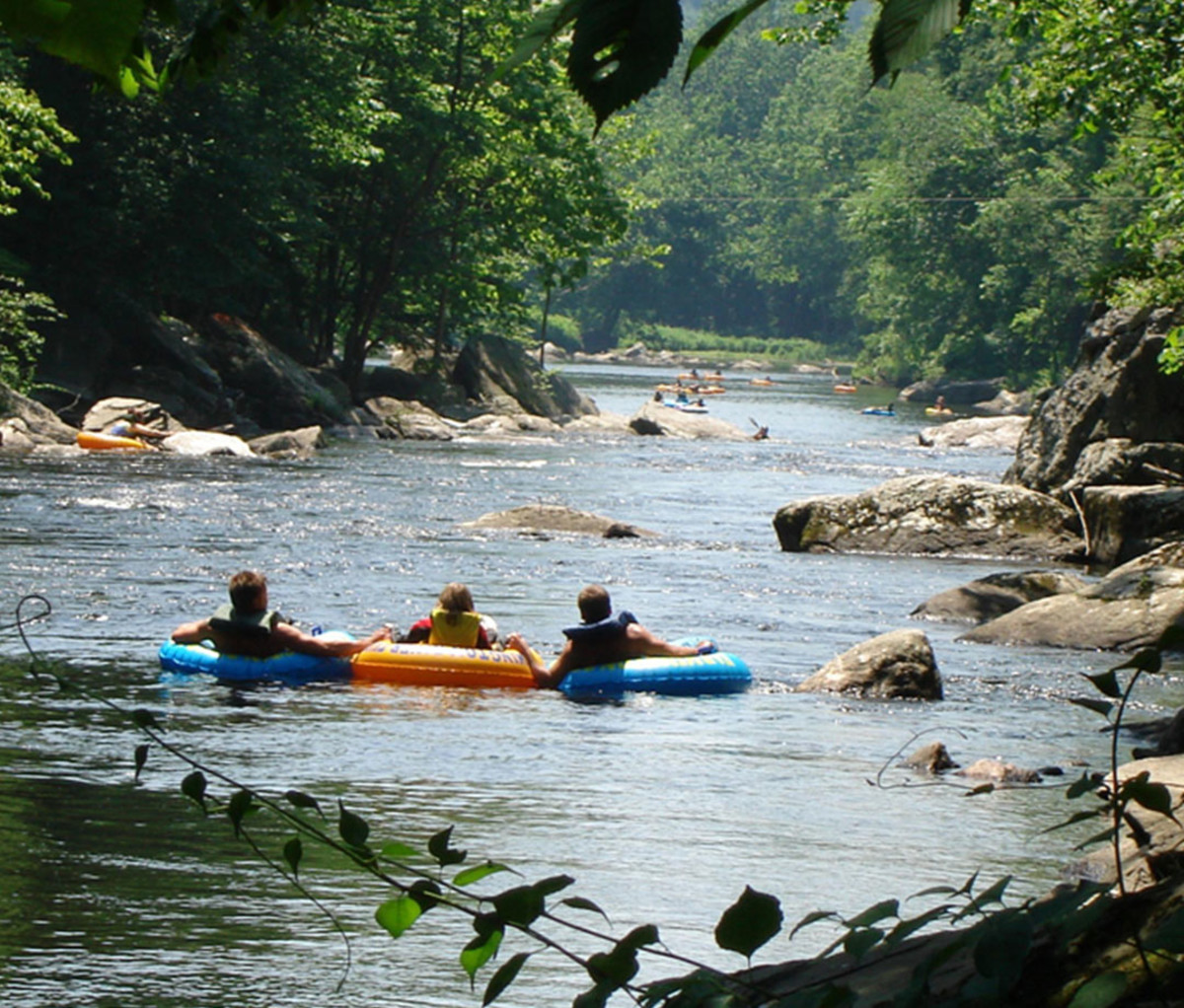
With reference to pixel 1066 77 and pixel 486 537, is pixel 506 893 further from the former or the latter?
pixel 486 537

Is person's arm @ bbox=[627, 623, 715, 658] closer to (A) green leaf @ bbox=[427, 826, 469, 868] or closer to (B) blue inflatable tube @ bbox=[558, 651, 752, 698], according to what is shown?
(B) blue inflatable tube @ bbox=[558, 651, 752, 698]

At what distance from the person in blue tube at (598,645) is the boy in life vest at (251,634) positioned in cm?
121

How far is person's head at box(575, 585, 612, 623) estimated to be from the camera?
11.9 meters

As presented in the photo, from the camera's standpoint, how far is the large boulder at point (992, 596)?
48.2 ft

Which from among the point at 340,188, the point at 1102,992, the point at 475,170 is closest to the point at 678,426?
the point at 475,170

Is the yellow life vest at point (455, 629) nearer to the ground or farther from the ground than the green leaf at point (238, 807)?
nearer to the ground

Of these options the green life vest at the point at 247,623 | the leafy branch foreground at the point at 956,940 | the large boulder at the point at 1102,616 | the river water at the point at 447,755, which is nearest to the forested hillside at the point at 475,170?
the leafy branch foreground at the point at 956,940

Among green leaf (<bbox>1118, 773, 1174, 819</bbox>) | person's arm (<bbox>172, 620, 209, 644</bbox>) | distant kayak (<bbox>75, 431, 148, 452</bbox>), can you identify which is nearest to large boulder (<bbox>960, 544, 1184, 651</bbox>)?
person's arm (<bbox>172, 620, 209, 644</bbox>)

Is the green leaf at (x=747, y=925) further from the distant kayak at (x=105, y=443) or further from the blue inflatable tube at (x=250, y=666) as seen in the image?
the distant kayak at (x=105, y=443)

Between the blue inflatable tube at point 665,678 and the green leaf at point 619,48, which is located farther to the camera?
the blue inflatable tube at point 665,678

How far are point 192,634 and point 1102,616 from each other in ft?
22.0

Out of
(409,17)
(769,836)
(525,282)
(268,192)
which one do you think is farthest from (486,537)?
(525,282)

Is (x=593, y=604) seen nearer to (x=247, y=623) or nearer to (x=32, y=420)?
(x=247, y=623)

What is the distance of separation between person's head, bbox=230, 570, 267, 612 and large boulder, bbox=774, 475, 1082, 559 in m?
8.74
